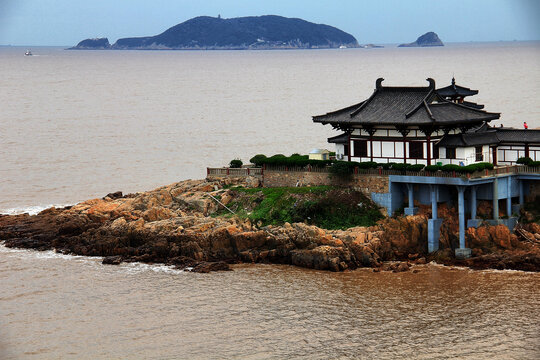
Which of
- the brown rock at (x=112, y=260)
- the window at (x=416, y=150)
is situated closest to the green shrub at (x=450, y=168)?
the window at (x=416, y=150)

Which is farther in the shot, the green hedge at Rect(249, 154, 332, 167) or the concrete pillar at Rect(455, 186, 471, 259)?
the green hedge at Rect(249, 154, 332, 167)

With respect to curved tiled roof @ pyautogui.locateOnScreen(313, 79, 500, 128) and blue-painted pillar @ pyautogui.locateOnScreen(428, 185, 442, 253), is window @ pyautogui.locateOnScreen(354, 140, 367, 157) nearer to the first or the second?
curved tiled roof @ pyautogui.locateOnScreen(313, 79, 500, 128)

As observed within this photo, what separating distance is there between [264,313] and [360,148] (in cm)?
1829

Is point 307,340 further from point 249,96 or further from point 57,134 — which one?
point 249,96

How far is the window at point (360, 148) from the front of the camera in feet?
215

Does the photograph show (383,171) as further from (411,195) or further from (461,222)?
(461,222)

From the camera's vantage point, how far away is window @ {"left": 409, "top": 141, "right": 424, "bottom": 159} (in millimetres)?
63281

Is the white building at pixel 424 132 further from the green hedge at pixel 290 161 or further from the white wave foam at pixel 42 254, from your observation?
the white wave foam at pixel 42 254

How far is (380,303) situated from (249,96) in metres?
130

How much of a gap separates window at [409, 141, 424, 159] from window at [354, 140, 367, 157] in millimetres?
3224

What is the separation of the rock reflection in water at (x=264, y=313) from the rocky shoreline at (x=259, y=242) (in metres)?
1.15

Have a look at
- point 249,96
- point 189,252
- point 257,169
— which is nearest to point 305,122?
point 249,96

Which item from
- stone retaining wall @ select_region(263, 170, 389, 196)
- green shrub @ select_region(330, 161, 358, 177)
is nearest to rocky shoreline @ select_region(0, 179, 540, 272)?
stone retaining wall @ select_region(263, 170, 389, 196)

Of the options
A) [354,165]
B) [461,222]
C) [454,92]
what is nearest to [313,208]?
[354,165]
